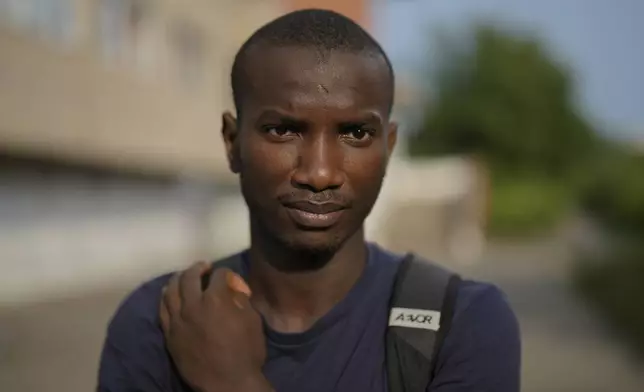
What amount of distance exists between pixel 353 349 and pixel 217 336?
268 mm

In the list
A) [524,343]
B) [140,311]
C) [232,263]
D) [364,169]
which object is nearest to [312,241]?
[364,169]

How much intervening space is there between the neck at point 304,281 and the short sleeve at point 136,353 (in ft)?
0.77

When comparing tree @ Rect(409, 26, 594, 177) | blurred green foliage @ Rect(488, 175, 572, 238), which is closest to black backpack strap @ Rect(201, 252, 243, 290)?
blurred green foliage @ Rect(488, 175, 572, 238)

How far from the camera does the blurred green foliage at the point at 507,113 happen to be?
162 feet

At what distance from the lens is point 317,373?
185 centimetres

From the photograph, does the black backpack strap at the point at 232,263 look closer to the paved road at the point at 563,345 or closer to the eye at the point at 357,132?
the eye at the point at 357,132

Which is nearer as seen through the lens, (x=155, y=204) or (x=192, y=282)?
(x=192, y=282)

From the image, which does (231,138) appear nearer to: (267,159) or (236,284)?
(267,159)

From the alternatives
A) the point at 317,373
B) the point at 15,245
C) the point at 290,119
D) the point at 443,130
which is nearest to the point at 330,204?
the point at 290,119

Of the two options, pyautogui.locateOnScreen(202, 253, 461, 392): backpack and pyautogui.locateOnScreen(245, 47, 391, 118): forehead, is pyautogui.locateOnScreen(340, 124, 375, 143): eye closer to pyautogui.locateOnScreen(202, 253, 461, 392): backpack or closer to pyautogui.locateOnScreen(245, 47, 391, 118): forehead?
pyautogui.locateOnScreen(245, 47, 391, 118): forehead

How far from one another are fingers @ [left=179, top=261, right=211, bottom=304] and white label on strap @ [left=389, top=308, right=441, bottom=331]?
40 centimetres

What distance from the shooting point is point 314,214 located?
1.84 meters

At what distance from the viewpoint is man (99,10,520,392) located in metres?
1.83

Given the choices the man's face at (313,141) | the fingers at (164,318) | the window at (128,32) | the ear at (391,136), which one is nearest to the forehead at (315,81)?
the man's face at (313,141)
